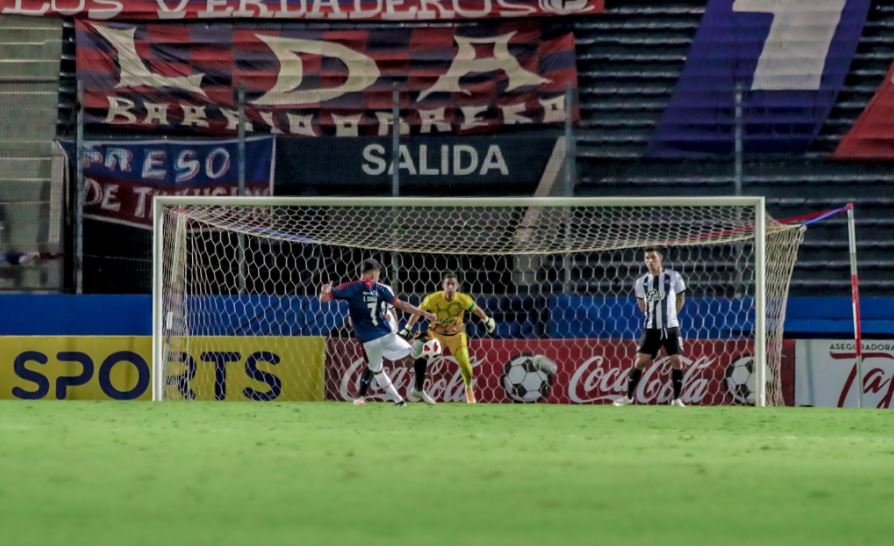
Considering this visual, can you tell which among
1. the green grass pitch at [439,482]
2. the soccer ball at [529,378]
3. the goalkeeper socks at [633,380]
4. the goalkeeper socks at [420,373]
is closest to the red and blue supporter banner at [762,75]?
the soccer ball at [529,378]

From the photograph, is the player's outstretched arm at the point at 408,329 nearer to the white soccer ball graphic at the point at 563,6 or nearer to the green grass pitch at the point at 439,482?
the green grass pitch at the point at 439,482

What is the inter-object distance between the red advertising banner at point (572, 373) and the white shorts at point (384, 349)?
1.44 metres

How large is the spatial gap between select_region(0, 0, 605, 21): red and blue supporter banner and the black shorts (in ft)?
20.2

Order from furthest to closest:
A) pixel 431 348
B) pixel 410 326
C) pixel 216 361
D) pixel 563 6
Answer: pixel 563 6 → pixel 216 361 → pixel 410 326 → pixel 431 348

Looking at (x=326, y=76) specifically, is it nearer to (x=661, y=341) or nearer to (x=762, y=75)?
(x=762, y=75)

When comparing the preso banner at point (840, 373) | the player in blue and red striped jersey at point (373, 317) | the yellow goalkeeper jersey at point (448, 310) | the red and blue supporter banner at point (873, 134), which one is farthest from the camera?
the red and blue supporter banner at point (873, 134)

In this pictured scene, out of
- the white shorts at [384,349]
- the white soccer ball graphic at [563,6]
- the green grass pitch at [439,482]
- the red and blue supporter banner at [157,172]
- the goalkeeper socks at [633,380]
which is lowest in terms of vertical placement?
the green grass pitch at [439,482]

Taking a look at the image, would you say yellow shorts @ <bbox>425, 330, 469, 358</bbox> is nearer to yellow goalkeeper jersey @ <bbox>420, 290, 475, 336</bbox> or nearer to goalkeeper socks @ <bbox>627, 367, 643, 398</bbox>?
yellow goalkeeper jersey @ <bbox>420, 290, 475, 336</bbox>

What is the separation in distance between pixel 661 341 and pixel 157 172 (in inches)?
267

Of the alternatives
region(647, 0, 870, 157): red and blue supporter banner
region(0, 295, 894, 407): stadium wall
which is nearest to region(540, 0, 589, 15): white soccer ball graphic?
region(647, 0, 870, 157): red and blue supporter banner

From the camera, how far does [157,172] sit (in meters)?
16.7

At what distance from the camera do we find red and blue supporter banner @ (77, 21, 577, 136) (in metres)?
17.5

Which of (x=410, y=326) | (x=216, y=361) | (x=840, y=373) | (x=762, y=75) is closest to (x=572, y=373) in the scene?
(x=410, y=326)

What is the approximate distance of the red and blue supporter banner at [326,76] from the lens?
1747cm
